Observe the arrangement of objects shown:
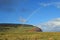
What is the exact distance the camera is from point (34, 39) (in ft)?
72.4

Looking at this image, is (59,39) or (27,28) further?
(27,28)

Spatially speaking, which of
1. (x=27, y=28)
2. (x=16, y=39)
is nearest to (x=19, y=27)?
(x=27, y=28)

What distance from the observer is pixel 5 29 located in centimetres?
4372

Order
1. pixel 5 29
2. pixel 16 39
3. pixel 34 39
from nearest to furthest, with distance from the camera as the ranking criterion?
pixel 34 39 < pixel 16 39 < pixel 5 29

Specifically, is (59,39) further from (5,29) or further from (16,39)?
(5,29)

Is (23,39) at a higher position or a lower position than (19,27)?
lower

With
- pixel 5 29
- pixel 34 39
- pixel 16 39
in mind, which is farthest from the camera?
pixel 5 29

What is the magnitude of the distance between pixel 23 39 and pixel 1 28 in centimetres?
2135

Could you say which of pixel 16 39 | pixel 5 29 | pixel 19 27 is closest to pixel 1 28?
pixel 5 29

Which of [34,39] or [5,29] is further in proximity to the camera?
[5,29]

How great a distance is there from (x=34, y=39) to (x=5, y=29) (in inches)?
887

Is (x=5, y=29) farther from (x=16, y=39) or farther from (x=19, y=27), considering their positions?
(x=16, y=39)

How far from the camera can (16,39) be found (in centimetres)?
2372

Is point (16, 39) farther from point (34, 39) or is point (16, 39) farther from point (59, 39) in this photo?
point (59, 39)
